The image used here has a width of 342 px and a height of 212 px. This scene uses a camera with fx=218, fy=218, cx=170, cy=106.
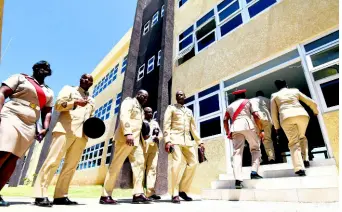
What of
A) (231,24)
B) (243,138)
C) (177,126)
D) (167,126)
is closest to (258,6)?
(231,24)

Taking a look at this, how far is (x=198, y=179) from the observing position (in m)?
6.31

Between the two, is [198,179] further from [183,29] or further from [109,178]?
[183,29]

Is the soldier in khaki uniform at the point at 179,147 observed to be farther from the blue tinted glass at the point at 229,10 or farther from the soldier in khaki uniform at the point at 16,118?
the blue tinted glass at the point at 229,10

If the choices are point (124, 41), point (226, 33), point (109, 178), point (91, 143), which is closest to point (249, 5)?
point (226, 33)

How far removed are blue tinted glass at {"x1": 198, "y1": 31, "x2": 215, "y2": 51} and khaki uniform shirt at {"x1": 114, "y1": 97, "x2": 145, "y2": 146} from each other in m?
5.46

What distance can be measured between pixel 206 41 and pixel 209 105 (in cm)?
277

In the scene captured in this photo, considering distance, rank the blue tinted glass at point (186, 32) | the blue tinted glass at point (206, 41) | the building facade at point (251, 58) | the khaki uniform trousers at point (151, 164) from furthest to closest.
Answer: the blue tinted glass at point (186, 32), the blue tinted glass at point (206, 41), the building facade at point (251, 58), the khaki uniform trousers at point (151, 164)

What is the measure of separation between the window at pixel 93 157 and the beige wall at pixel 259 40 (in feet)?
31.4

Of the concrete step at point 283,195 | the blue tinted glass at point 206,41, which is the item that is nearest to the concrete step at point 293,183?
the concrete step at point 283,195

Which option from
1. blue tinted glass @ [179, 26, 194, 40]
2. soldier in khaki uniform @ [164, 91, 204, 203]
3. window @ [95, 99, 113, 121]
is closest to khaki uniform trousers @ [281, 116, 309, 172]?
soldier in khaki uniform @ [164, 91, 204, 203]

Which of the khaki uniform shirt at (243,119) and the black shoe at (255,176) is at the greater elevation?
the khaki uniform shirt at (243,119)

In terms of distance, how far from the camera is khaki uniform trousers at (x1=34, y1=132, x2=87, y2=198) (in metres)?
2.68

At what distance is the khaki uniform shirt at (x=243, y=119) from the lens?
3897mm

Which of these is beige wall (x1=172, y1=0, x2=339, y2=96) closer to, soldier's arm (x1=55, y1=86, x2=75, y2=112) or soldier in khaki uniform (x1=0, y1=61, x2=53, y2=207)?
soldier's arm (x1=55, y1=86, x2=75, y2=112)
